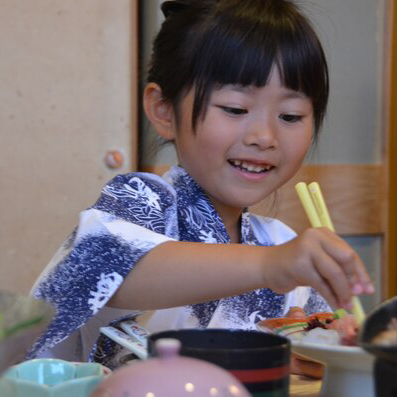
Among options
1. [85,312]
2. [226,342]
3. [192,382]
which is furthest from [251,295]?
[192,382]

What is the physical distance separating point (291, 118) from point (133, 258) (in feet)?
1.09

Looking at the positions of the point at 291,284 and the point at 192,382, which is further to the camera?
the point at 291,284

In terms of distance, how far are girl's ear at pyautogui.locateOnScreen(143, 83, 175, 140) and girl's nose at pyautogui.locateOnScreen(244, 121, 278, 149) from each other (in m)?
0.17

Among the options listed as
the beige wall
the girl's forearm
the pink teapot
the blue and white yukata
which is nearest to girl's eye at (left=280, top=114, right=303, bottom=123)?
the blue and white yukata

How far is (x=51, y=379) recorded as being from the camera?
643mm

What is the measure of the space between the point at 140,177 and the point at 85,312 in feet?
0.75

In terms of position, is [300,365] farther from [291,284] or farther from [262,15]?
[262,15]

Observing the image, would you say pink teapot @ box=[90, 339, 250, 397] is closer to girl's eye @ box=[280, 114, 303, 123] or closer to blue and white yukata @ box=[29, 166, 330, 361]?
blue and white yukata @ box=[29, 166, 330, 361]

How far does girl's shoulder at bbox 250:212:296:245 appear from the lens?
1271 mm

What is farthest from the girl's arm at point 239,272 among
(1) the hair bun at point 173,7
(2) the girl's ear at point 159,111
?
(1) the hair bun at point 173,7

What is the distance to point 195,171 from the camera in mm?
1107

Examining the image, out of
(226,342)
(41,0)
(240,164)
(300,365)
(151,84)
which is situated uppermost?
(41,0)

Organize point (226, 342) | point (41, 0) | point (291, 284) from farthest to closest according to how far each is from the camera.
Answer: point (41, 0) → point (291, 284) → point (226, 342)

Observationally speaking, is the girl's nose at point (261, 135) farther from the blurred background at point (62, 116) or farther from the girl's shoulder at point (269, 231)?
the blurred background at point (62, 116)
